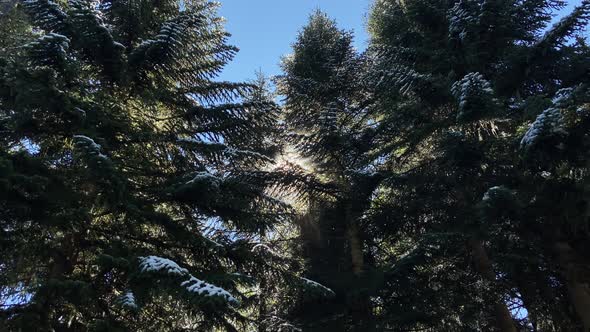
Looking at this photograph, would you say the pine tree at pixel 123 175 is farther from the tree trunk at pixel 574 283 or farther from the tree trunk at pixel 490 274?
the tree trunk at pixel 574 283

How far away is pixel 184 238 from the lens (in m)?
6.94

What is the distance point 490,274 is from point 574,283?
180cm

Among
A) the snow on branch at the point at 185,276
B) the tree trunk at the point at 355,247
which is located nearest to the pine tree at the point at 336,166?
the tree trunk at the point at 355,247

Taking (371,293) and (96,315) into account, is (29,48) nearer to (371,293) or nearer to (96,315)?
(96,315)

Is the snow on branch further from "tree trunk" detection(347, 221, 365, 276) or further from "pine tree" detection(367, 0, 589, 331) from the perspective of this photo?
"tree trunk" detection(347, 221, 365, 276)

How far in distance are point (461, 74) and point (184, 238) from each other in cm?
654

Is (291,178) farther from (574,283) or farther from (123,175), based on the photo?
(574,283)

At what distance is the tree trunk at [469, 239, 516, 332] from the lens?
861cm

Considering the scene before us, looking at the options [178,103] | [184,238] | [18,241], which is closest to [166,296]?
[184,238]

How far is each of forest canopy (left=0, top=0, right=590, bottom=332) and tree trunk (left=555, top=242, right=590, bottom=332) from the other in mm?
30

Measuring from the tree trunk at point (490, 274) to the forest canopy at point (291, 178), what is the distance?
0.05 meters

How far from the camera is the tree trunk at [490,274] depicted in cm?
861

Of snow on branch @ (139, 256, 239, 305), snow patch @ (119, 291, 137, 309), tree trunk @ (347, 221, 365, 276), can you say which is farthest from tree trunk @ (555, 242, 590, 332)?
snow patch @ (119, 291, 137, 309)

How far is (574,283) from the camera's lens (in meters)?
7.48
